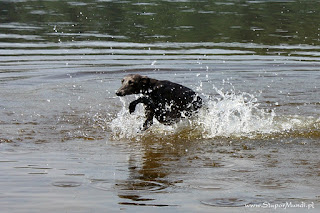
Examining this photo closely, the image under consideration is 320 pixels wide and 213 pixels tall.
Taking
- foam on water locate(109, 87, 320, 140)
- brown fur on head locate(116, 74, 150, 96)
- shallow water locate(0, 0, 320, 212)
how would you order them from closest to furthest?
shallow water locate(0, 0, 320, 212)
brown fur on head locate(116, 74, 150, 96)
foam on water locate(109, 87, 320, 140)

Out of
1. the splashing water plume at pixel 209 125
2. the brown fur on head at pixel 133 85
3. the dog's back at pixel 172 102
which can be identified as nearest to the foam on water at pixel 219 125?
the splashing water plume at pixel 209 125

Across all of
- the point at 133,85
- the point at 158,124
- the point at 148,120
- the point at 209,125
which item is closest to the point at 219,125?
the point at 209,125

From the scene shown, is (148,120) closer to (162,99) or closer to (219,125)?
(162,99)

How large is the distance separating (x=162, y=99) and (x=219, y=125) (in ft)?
3.23

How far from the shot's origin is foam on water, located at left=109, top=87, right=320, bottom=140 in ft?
33.2

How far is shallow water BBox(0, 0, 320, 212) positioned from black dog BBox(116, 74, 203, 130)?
227mm

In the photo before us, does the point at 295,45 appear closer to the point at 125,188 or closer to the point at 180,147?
the point at 180,147

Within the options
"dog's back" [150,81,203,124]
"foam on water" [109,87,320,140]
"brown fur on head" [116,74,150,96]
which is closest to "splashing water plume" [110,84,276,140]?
"foam on water" [109,87,320,140]

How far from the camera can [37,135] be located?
32.6 feet

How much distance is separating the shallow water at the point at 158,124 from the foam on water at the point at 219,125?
0.07 ft

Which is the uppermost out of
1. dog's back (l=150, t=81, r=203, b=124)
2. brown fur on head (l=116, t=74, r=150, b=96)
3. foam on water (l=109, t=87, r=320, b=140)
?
brown fur on head (l=116, t=74, r=150, b=96)

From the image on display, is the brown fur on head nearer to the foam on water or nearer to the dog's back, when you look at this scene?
the dog's back

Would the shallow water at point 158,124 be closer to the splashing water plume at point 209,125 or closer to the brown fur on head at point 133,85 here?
the splashing water plume at point 209,125

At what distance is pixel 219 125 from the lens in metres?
10.3
